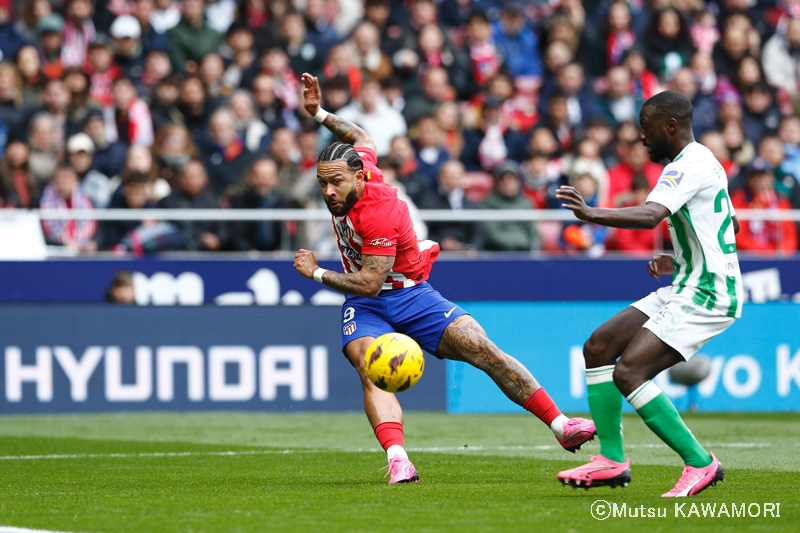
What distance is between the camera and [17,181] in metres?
15.5

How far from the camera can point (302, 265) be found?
26.8 feet

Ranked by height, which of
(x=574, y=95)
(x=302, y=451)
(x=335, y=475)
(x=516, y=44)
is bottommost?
(x=302, y=451)

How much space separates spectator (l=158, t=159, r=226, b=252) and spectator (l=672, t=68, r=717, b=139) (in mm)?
7090

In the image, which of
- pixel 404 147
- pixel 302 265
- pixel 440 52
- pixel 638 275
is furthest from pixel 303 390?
pixel 302 265

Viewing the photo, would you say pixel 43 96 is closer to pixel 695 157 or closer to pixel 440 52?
pixel 440 52

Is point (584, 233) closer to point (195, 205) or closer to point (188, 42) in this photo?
point (195, 205)

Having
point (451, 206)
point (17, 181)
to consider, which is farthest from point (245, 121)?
point (17, 181)

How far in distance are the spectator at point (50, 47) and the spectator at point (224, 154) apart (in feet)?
7.23

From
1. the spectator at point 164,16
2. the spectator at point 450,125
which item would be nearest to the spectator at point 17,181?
the spectator at point 164,16

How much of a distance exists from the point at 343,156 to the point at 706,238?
232cm

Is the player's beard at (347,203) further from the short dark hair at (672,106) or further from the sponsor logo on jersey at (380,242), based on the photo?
the short dark hair at (672,106)

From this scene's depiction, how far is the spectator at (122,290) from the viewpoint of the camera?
589 inches

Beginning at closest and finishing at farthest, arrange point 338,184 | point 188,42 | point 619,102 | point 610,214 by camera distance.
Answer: point 610,214, point 338,184, point 188,42, point 619,102

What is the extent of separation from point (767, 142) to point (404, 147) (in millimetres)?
5321
